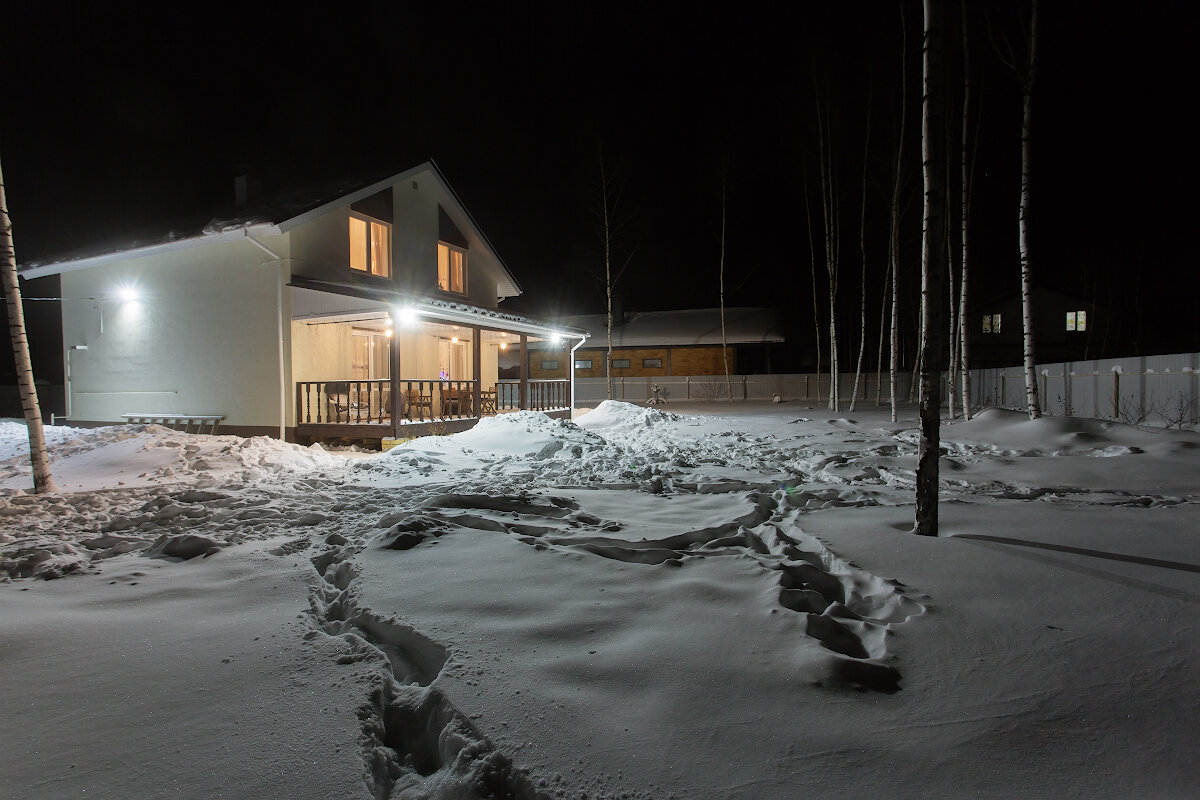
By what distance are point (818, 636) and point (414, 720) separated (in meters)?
1.89

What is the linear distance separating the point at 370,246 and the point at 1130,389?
60.5 ft

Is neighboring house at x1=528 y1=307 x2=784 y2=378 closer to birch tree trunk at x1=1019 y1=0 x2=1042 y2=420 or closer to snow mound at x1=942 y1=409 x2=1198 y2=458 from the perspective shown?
birch tree trunk at x1=1019 y1=0 x2=1042 y2=420

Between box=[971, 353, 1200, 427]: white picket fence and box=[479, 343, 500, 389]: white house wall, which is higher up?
box=[479, 343, 500, 389]: white house wall

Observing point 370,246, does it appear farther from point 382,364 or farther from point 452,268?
point 452,268

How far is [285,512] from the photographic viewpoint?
536 cm

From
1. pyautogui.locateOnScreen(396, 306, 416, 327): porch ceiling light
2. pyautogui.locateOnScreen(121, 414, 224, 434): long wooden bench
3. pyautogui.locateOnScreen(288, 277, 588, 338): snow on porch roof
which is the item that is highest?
pyautogui.locateOnScreen(288, 277, 588, 338): snow on porch roof

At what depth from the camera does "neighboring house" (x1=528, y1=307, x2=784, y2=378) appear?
30922mm

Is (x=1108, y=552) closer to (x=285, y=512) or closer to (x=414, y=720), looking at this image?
(x=414, y=720)

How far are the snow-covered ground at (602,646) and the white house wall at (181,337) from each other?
252 inches

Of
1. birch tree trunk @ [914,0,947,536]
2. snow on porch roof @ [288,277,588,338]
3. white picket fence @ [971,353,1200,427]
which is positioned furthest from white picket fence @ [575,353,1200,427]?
snow on porch roof @ [288,277,588,338]

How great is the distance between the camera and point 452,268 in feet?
56.6

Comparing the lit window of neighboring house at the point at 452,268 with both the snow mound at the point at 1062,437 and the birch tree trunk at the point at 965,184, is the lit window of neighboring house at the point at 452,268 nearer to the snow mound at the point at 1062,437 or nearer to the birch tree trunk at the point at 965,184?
the birch tree trunk at the point at 965,184

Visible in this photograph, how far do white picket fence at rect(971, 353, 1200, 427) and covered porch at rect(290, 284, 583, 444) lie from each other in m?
13.7

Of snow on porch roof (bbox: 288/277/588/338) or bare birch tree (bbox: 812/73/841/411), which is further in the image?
bare birch tree (bbox: 812/73/841/411)
